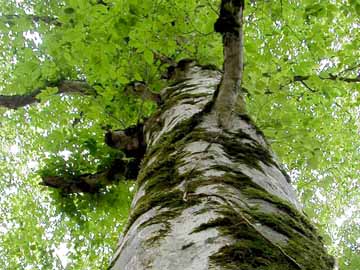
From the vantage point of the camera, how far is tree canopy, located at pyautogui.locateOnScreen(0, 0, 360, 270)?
346cm

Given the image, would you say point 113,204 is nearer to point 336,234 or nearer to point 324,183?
point 324,183

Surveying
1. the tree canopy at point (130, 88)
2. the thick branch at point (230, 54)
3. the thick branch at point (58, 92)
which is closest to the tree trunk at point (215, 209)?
the thick branch at point (230, 54)

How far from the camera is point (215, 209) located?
1.38m

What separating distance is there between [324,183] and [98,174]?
136 inches

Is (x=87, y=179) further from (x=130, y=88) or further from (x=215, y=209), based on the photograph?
(x=215, y=209)

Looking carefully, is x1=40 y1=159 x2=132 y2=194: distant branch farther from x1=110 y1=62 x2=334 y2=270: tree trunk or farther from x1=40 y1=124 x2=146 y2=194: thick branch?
x1=110 y1=62 x2=334 y2=270: tree trunk

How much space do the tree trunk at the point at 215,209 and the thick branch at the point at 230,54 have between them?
Result: 0.08 meters

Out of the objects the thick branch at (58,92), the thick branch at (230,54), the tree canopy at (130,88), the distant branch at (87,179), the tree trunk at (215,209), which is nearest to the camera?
the tree trunk at (215,209)

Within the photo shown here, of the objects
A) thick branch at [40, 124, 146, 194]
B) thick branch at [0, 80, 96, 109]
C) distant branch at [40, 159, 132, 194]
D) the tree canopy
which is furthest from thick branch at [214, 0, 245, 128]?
thick branch at [0, 80, 96, 109]

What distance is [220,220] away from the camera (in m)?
1.30

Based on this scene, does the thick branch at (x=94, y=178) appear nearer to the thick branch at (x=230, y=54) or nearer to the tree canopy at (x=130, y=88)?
the tree canopy at (x=130, y=88)

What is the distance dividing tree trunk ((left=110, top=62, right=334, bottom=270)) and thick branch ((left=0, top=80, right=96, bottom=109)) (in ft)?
11.8

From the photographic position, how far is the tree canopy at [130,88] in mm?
3455

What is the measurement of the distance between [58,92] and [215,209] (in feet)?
15.8
